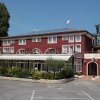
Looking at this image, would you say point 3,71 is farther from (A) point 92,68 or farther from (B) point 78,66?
(A) point 92,68

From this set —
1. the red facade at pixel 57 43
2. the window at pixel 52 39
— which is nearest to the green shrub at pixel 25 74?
the red facade at pixel 57 43

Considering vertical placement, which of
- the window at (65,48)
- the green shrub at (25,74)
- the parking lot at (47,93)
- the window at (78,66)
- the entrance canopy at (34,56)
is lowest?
the parking lot at (47,93)

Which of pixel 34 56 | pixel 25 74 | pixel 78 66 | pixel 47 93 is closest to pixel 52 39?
pixel 34 56

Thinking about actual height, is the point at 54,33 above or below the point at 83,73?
above

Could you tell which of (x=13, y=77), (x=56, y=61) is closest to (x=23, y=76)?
(x=13, y=77)

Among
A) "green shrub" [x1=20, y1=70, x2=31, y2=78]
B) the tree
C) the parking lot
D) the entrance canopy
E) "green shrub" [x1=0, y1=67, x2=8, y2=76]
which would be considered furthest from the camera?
the tree

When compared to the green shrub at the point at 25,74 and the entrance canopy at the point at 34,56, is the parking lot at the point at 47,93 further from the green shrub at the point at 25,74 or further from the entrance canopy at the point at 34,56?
the entrance canopy at the point at 34,56

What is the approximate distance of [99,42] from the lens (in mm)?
72750

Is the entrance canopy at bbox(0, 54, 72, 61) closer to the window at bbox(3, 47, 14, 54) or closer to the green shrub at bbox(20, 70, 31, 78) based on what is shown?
the green shrub at bbox(20, 70, 31, 78)

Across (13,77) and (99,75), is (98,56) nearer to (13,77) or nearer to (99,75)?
(99,75)

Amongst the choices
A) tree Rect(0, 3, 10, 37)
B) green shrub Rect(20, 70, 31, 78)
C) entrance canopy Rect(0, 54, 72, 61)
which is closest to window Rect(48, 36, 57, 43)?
entrance canopy Rect(0, 54, 72, 61)

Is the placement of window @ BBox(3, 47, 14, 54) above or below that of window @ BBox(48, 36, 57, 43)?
below

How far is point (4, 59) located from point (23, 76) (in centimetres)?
1784

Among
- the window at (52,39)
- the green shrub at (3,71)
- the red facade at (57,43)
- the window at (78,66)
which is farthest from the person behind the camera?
the window at (52,39)
